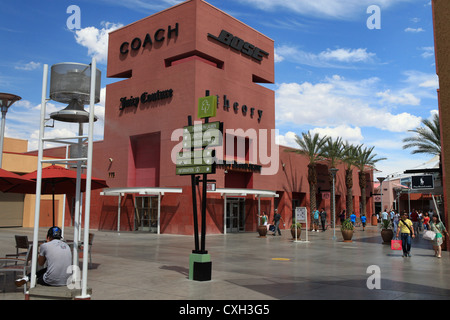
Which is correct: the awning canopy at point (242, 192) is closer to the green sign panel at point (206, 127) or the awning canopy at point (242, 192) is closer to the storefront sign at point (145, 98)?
the storefront sign at point (145, 98)

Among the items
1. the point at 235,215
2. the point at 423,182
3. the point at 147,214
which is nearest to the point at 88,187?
the point at 423,182

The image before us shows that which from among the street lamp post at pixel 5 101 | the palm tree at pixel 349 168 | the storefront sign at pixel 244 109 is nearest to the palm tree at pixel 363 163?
the palm tree at pixel 349 168

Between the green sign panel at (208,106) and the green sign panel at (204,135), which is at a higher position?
the green sign panel at (208,106)

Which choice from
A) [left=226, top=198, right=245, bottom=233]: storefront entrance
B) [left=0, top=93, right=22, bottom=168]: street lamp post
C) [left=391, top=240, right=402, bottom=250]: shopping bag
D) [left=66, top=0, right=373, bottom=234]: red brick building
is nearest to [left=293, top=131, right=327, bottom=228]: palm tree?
[left=66, top=0, right=373, bottom=234]: red brick building

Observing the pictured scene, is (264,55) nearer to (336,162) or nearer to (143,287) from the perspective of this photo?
(336,162)

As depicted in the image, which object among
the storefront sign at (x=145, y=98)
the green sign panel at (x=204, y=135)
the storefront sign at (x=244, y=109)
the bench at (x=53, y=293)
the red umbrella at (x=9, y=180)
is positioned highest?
the storefront sign at (x=145, y=98)

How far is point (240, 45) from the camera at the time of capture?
3241cm

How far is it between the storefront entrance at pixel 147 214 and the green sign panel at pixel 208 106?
20.8m

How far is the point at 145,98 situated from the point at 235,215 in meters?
11.8

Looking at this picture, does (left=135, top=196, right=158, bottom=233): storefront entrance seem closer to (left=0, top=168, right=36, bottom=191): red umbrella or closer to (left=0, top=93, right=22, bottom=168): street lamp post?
(left=0, top=93, right=22, bottom=168): street lamp post

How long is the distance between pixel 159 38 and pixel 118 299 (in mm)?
26712

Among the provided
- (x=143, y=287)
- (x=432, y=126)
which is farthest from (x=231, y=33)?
(x=143, y=287)

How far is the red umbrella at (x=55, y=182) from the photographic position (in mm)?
11119
